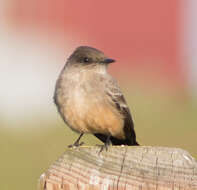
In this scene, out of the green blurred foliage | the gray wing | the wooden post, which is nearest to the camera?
the wooden post

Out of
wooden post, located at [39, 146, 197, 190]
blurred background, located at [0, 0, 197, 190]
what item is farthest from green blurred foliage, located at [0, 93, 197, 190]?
wooden post, located at [39, 146, 197, 190]

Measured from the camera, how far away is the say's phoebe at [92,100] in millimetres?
6461

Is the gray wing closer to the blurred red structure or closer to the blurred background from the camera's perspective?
the blurred background

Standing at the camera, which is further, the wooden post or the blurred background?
the blurred background

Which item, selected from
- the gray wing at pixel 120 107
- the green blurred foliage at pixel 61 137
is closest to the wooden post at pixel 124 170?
the gray wing at pixel 120 107

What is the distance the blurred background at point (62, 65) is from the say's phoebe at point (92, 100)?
1.69m

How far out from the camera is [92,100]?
647 cm

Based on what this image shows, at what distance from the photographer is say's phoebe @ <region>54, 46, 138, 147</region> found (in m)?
6.46

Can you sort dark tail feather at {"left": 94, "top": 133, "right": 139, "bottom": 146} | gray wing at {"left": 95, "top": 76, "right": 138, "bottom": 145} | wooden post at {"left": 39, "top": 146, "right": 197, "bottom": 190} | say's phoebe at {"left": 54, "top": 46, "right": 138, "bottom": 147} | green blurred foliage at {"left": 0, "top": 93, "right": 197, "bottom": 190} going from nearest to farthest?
1. wooden post at {"left": 39, "top": 146, "right": 197, "bottom": 190}
2. say's phoebe at {"left": 54, "top": 46, "right": 138, "bottom": 147}
3. gray wing at {"left": 95, "top": 76, "right": 138, "bottom": 145}
4. dark tail feather at {"left": 94, "top": 133, "right": 139, "bottom": 146}
5. green blurred foliage at {"left": 0, "top": 93, "right": 197, "bottom": 190}

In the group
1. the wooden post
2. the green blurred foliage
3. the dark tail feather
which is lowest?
the green blurred foliage

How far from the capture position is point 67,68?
6938 mm

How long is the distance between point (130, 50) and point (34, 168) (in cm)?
1373

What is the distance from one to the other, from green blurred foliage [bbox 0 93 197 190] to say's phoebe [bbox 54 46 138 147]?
1059 millimetres

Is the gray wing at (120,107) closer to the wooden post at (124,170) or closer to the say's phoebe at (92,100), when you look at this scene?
the say's phoebe at (92,100)
